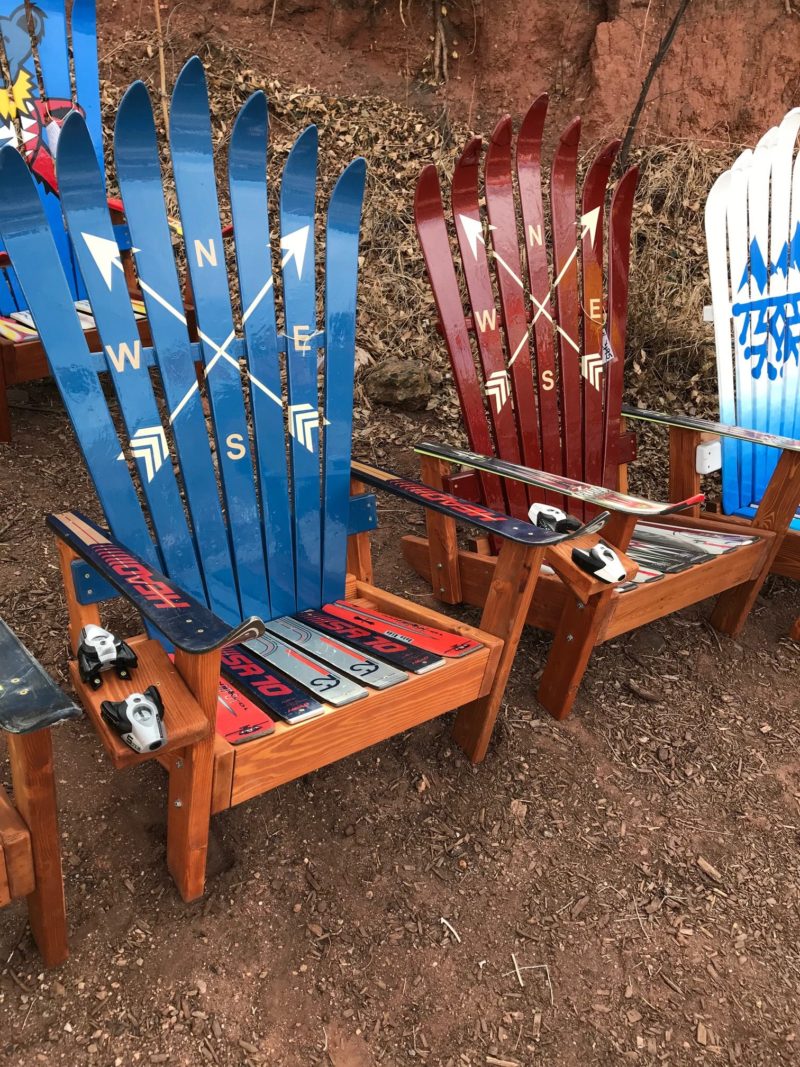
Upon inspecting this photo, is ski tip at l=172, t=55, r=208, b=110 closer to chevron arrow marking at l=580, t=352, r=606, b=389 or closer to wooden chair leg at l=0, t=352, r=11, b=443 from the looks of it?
chevron arrow marking at l=580, t=352, r=606, b=389

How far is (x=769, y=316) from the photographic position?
296 centimetres

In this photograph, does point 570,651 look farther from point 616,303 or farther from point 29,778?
point 29,778

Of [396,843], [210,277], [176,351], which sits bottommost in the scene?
[396,843]

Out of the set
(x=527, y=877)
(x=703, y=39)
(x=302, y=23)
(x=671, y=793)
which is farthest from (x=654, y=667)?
(x=302, y=23)

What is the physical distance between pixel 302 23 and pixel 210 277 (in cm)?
418

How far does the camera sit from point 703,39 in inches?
199

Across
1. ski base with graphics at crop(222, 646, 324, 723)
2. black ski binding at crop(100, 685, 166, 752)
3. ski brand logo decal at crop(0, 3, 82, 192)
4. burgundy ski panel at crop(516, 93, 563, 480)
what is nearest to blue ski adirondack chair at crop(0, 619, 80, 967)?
black ski binding at crop(100, 685, 166, 752)

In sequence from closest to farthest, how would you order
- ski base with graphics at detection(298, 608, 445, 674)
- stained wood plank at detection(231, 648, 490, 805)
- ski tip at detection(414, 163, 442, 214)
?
stained wood plank at detection(231, 648, 490, 805), ski base with graphics at detection(298, 608, 445, 674), ski tip at detection(414, 163, 442, 214)

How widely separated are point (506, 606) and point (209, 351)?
0.89 meters

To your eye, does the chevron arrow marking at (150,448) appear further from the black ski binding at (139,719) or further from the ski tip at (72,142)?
the black ski binding at (139,719)

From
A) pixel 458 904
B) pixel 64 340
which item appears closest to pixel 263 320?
pixel 64 340

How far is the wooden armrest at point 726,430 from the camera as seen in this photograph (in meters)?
2.50

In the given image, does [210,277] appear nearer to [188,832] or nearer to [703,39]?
[188,832]

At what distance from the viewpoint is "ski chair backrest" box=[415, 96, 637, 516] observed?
2.35 metres
